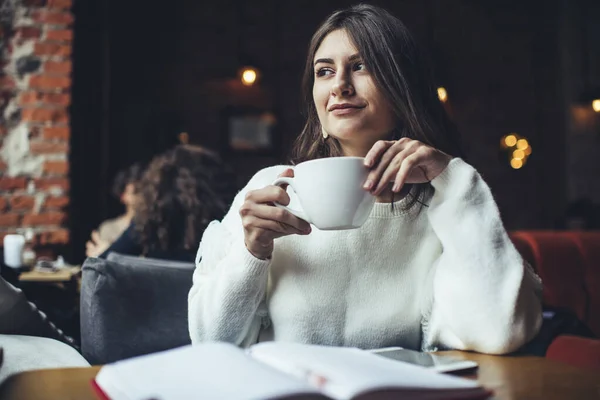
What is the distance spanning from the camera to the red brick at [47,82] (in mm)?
3002

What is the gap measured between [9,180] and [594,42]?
5.38 m

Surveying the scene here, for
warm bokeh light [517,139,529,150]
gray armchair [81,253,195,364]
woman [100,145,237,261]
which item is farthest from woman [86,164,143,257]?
warm bokeh light [517,139,529,150]

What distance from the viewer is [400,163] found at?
812 mm

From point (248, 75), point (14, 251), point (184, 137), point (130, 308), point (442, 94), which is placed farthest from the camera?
point (184, 137)

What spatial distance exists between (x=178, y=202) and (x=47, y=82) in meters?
1.40

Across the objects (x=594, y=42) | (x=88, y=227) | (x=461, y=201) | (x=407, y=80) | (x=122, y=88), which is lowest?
(x=88, y=227)

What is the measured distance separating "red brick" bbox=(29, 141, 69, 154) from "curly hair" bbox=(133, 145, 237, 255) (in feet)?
3.50

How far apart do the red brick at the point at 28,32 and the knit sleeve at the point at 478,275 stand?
272cm

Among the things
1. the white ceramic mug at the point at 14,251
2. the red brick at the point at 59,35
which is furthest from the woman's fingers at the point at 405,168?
the red brick at the point at 59,35

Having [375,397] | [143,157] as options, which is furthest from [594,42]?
[375,397]

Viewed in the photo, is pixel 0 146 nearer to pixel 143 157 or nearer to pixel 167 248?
pixel 167 248

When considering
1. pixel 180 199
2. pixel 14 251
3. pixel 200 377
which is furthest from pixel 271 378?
pixel 14 251

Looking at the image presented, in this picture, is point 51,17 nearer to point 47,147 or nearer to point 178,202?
point 47,147

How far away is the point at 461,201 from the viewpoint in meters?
0.91
